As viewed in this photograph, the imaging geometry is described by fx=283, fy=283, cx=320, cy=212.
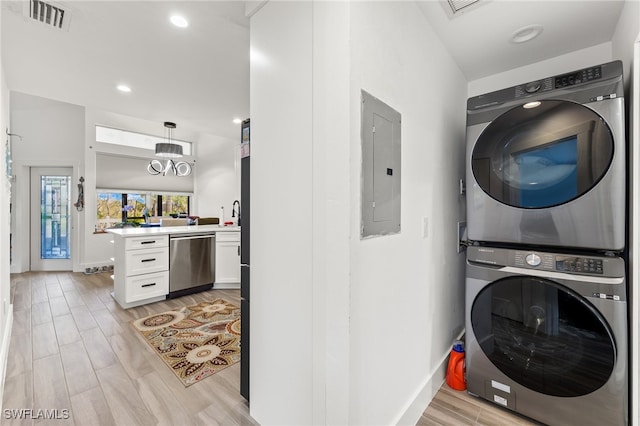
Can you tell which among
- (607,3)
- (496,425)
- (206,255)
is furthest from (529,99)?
(206,255)

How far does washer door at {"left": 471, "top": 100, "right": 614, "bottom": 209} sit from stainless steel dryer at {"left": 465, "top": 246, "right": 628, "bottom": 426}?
1.16 ft

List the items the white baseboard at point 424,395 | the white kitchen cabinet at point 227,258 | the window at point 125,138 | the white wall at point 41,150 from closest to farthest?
the white baseboard at point 424,395, the white kitchen cabinet at point 227,258, the white wall at point 41,150, the window at point 125,138

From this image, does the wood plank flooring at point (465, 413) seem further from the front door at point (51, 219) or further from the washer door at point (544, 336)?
the front door at point (51, 219)

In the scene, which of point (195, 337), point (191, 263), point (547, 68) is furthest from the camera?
point (191, 263)

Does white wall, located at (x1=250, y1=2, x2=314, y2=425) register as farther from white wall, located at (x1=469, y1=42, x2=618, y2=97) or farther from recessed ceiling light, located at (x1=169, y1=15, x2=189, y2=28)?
white wall, located at (x1=469, y1=42, x2=618, y2=97)

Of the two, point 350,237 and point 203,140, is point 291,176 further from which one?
point 203,140

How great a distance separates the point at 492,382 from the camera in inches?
69.0

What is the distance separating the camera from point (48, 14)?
76.1 inches

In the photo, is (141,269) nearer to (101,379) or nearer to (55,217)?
(101,379)

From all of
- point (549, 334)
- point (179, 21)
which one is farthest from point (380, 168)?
point (179, 21)

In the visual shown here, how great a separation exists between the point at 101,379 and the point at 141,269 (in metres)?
1.67

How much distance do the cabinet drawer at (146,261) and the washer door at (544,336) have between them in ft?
11.7

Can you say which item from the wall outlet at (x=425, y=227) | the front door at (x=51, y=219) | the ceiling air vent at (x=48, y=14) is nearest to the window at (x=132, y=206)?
the front door at (x=51, y=219)

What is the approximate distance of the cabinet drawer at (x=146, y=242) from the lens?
3391 millimetres
